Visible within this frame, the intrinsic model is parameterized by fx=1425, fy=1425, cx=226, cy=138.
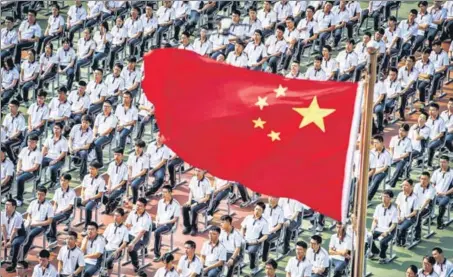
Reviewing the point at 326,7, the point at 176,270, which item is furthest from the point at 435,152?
the point at 176,270

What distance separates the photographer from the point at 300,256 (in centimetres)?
2270

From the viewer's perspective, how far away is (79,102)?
93.6 ft

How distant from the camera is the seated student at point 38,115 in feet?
91.0

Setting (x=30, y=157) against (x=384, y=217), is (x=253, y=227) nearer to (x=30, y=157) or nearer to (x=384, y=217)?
(x=384, y=217)

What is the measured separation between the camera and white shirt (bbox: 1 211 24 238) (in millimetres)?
24172

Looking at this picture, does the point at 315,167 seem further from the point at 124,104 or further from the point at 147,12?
the point at 147,12

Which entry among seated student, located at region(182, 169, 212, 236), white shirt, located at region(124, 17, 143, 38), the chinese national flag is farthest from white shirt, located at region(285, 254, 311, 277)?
white shirt, located at region(124, 17, 143, 38)

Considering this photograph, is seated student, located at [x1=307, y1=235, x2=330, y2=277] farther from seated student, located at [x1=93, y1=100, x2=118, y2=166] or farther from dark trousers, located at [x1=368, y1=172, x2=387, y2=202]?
seated student, located at [x1=93, y1=100, x2=118, y2=166]

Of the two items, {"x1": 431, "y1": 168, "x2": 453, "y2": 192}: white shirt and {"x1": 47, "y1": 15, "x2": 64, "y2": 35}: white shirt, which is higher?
{"x1": 47, "y1": 15, "x2": 64, "y2": 35}: white shirt

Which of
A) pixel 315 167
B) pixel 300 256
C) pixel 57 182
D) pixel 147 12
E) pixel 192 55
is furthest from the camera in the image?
pixel 147 12

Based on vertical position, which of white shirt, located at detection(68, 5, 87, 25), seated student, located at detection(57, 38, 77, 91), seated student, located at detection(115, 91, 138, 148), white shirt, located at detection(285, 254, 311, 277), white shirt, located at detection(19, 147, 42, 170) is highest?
white shirt, located at detection(68, 5, 87, 25)

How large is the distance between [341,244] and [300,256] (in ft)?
2.98

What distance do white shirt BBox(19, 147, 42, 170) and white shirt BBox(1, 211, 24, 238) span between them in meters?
2.15

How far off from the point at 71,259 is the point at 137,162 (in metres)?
3.30
